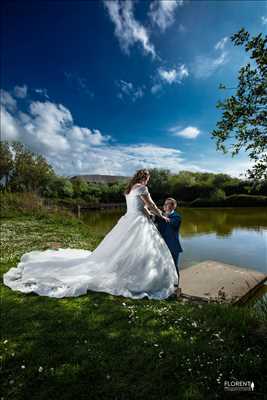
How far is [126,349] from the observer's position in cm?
294

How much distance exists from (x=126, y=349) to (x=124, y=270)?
2073mm

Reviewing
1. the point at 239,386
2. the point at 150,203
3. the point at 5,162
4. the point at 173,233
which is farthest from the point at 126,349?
the point at 5,162

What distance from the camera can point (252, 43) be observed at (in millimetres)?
2918

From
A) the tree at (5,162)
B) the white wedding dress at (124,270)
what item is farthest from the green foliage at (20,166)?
the white wedding dress at (124,270)

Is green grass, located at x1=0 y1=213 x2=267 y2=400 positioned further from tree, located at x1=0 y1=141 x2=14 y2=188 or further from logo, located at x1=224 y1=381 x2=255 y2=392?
tree, located at x1=0 y1=141 x2=14 y2=188

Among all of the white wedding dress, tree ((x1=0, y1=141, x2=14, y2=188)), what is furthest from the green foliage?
the white wedding dress

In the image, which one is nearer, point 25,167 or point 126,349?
point 126,349

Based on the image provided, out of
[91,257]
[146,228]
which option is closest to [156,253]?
[146,228]

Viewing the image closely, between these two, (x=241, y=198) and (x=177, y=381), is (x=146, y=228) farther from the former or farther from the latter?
(x=241, y=198)

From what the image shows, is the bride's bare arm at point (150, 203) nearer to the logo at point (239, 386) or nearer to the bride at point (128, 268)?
the bride at point (128, 268)

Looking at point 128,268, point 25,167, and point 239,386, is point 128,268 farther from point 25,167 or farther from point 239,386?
point 25,167

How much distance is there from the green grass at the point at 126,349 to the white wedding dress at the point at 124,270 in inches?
14.8

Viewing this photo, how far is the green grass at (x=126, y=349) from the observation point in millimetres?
2355

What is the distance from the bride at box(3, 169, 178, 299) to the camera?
4.76 m
